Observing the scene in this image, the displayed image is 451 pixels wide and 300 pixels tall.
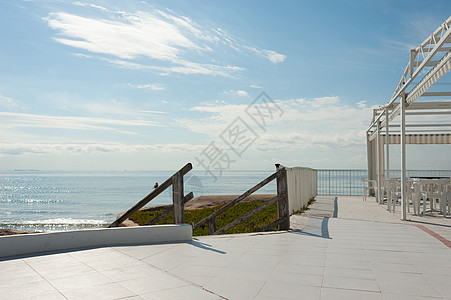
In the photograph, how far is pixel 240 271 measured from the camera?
333cm

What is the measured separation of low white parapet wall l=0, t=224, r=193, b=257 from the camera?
153 inches

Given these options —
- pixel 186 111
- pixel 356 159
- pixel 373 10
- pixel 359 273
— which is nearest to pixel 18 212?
pixel 186 111

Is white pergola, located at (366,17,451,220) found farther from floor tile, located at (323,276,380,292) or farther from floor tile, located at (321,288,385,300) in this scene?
floor tile, located at (321,288,385,300)

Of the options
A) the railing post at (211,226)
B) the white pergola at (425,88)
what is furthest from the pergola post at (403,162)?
the railing post at (211,226)

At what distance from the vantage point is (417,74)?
692 centimetres

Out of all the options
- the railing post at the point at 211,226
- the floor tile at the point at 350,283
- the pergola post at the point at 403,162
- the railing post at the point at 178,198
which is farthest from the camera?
the pergola post at the point at 403,162

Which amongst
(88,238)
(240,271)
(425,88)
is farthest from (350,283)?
(425,88)

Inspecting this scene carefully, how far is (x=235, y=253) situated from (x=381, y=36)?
31.2 feet

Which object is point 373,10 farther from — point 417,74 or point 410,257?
point 410,257

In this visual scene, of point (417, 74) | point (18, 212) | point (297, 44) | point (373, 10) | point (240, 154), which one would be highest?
point (373, 10)

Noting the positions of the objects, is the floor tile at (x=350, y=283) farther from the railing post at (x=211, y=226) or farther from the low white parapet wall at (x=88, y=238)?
the railing post at (x=211, y=226)

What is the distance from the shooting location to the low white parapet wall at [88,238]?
3.89 meters

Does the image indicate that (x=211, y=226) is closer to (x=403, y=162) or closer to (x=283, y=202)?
(x=283, y=202)

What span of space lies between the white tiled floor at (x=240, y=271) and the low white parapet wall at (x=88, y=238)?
0.22m
